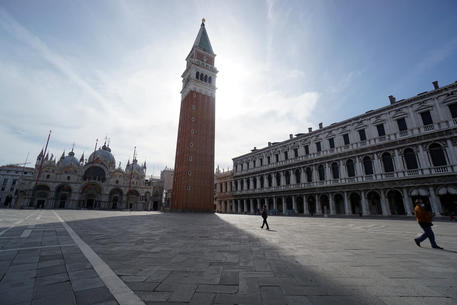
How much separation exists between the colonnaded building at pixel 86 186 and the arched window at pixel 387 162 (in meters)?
57.6

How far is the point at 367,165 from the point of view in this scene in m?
23.8

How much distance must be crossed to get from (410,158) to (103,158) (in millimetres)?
69849

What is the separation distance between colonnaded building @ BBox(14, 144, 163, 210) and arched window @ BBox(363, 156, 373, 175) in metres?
55.8

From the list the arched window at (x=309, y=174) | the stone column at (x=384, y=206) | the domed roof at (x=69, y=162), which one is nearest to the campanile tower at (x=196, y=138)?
the arched window at (x=309, y=174)

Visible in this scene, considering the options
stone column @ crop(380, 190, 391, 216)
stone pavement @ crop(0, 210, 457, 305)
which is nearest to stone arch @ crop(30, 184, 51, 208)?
stone pavement @ crop(0, 210, 457, 305)

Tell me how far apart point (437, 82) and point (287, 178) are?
20.5 metres

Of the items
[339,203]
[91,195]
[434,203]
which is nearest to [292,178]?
[339,203]

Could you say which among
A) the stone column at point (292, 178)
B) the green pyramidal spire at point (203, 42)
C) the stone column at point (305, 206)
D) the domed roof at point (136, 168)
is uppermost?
the green pyramidal spire at point (203, 42)

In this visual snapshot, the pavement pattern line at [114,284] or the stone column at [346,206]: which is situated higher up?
the stone column at [346,206]

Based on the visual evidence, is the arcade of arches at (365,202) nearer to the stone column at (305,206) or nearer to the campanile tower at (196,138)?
the stone column at (305,206)

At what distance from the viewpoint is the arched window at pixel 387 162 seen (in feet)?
72.2

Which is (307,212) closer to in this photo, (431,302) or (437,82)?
(437,82)

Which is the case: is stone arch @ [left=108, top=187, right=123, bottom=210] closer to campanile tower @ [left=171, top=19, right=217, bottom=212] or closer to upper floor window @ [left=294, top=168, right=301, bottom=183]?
campanile tower @ [left=171, top=19, right=217, bottom=212]

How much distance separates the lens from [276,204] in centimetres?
3306
